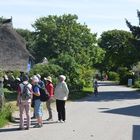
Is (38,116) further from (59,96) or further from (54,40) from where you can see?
(54,40)

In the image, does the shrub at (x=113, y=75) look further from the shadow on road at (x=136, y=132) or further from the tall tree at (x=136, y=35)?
the shadow on road at (x=136, y=132)

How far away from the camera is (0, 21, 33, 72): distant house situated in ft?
198

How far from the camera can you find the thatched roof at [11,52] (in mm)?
60250

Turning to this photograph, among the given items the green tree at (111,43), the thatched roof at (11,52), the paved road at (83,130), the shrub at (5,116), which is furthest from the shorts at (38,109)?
the green tree at (111,43)

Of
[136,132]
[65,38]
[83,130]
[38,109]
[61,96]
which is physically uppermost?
[65,38]

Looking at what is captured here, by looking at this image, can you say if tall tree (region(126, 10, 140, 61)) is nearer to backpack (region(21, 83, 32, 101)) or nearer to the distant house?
the distant house

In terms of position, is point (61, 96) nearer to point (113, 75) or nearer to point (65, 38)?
point (65, 38)

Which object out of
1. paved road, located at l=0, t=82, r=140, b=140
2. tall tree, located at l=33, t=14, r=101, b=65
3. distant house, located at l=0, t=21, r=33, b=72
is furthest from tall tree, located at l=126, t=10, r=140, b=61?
paved road, located at l=0, t=82, r=140, b=140

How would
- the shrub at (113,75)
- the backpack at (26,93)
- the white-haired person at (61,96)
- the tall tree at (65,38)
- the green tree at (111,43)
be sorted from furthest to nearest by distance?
the green tree at (111,43) < the shrub at (113,75) < the tall tree at (65,38) < the white-haired person at (61,96) < the backpack at (26,93)

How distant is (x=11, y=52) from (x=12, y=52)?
16 centimetres

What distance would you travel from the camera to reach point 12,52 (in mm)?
60906

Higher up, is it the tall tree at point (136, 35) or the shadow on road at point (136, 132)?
the tall tree at point (136, 35)

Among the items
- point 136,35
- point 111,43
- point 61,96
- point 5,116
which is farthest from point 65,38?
point 111,43

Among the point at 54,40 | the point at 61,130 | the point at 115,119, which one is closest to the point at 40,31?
the point at 54,40
